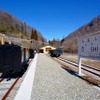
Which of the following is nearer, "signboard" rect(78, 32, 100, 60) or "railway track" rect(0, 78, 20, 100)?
"railway track" rect(0, 78, 20, 100)

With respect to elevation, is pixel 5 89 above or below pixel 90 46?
below

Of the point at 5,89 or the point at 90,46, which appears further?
the point at 90,46

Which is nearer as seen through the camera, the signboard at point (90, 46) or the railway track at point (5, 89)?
the railway track at point (5, 89)

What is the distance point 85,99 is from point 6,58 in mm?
8942

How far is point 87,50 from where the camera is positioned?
500 inches

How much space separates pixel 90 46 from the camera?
1225 cm

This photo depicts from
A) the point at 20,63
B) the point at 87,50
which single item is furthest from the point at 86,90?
the point at 20,63

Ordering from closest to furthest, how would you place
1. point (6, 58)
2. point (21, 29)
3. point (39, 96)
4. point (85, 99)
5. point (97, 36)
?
Result: point (85, 99), point (39, 96), point (97, 36), point (6, 58), point (21, 29)

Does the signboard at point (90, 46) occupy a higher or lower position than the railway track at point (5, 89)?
higher

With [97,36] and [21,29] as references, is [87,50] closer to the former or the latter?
[97,36]

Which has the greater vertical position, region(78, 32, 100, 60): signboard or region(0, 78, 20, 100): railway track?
region(78, 32, 100, 60): signboard

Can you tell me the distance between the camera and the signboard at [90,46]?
11.1 metres

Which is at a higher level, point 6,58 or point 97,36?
point 97,36

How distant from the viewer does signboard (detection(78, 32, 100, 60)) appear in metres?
11.1
